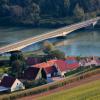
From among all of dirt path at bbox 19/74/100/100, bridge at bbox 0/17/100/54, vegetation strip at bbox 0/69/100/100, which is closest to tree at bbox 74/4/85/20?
bridge at bbox 0/17/100/54

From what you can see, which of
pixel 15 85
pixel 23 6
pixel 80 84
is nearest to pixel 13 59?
pixel 15 85

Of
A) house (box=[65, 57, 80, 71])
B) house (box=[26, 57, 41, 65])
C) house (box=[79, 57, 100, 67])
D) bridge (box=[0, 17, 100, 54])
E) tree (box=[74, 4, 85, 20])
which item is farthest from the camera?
tree (box=[74, 4, 85, 20])

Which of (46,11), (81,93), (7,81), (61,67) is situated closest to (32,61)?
(61,67)

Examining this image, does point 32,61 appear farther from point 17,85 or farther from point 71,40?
point 71,40

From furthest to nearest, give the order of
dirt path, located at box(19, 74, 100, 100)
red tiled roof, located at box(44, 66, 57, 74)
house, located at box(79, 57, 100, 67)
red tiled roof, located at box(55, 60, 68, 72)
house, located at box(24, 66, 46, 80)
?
house, located at box(79, 57, 100, 67)
red tiled roof, located at box(55, 60, 68, 72)
red tiled roof, located at box(44, 66, 57, 74)
house, located at box(24, 66, 46, 80)
dirt path, located at box(19, 74, 100, 100)

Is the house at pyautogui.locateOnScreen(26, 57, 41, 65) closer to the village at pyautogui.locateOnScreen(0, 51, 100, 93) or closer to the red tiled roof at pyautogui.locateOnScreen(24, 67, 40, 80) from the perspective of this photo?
the village at pyautogui.locateOnScreen(0, 51, 100, 93)

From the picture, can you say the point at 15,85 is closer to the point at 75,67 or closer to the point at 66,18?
the point at 75,67

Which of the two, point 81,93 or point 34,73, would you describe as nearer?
point 81,93
